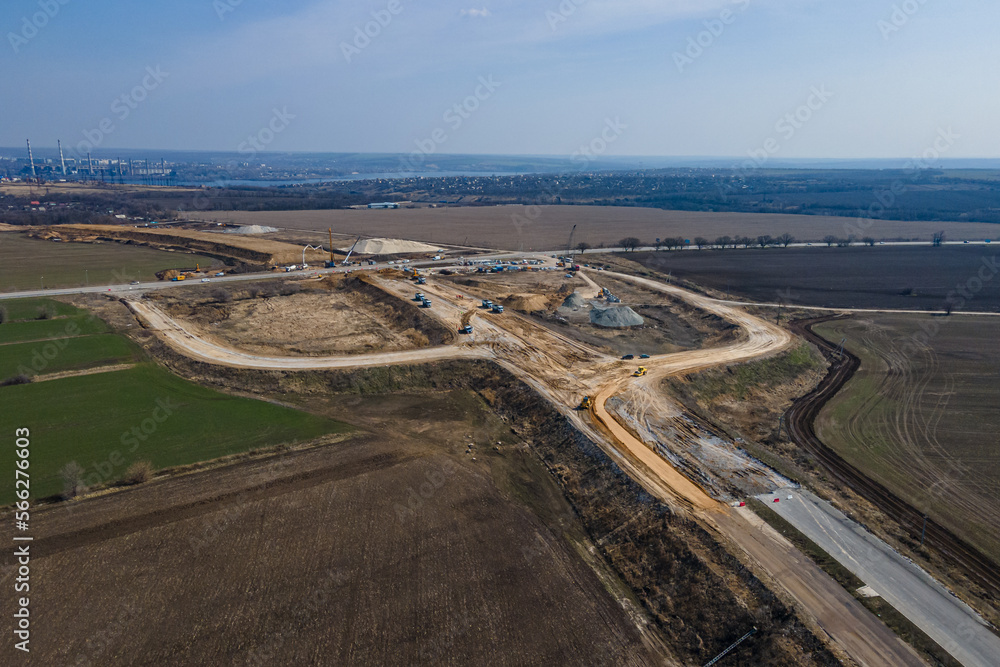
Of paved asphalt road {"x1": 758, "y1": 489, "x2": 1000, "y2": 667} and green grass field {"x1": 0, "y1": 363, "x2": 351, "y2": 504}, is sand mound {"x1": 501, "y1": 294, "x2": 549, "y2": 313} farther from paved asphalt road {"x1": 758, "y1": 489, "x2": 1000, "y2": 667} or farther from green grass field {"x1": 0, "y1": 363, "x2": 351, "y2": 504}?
paved asphalt road {"x1": 758, "y1": 489, "x2": 1000, "y2": 667}

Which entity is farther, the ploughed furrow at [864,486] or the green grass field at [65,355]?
the green grass field at [65,355]

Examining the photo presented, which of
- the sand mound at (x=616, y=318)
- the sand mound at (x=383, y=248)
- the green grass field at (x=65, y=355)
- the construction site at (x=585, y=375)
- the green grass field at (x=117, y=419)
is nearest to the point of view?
the construction site at (x=585, y=375)

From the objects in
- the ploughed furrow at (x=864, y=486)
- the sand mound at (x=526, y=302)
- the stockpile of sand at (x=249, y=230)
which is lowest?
the ploughed furrow at (x=864, y=486)

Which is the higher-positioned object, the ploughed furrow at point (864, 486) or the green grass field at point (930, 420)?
the green grass field at point (930, 420)

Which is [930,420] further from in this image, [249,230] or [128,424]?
[249,230]

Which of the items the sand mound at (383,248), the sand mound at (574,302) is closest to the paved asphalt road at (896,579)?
the sand mound at (574,302)

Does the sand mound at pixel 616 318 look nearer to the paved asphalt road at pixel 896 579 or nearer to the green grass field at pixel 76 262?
the paved asphalt road at pixel 896 579

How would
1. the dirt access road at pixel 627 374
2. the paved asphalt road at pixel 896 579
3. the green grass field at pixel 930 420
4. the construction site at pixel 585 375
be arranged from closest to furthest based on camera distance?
1. the paved asphalt road at pixel 896 579
2. the dirt access road at pixel 627 374
3. the construction site at pixel 585 375
4. the green grass field at pixel 930 420

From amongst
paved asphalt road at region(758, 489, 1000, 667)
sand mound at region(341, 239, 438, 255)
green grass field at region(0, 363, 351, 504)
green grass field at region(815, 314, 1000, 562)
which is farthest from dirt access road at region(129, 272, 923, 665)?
sand mound at region(341, 239, 438, 255)

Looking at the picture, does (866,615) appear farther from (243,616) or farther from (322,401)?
(322,401)
